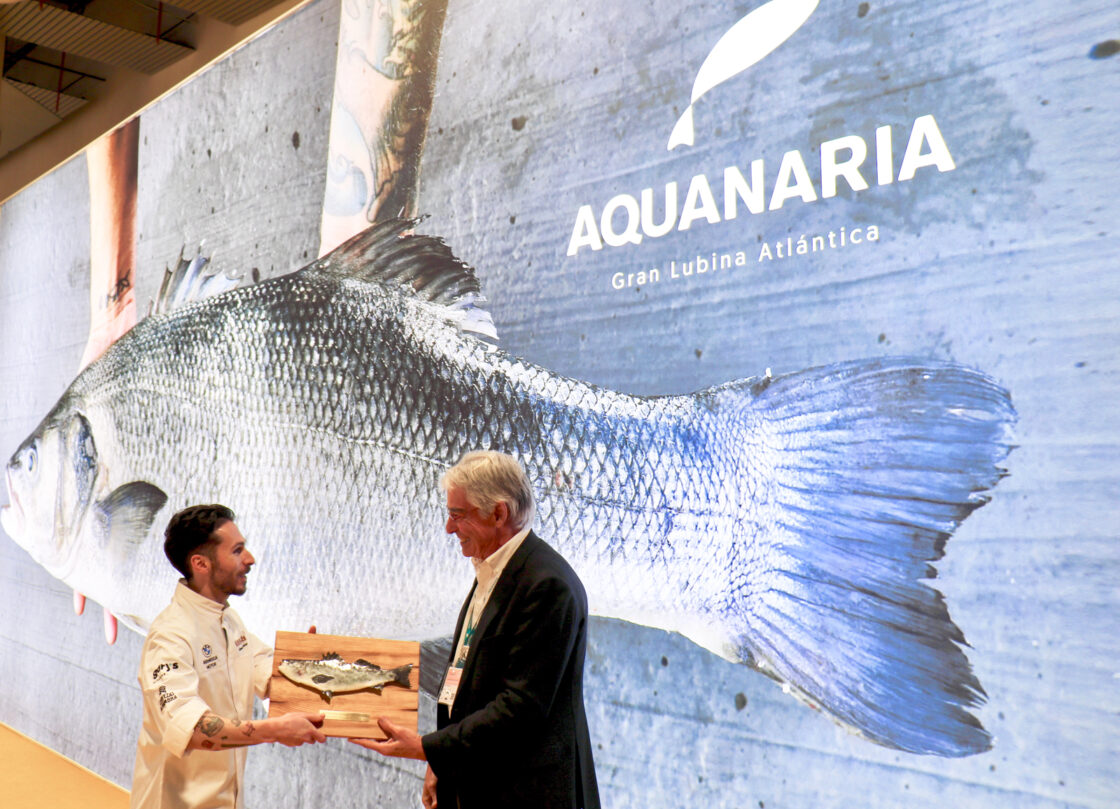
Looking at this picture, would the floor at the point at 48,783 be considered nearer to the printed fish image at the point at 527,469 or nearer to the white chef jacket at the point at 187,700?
the printed fish image at the point at 527,469

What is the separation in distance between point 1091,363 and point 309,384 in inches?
86.6

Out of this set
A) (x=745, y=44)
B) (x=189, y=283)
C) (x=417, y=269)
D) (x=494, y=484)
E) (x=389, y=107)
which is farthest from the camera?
(x=189, y=283)

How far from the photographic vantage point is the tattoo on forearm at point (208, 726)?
69.6 inches

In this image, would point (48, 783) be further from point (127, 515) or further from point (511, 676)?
point (511, 676)

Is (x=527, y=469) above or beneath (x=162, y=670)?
above

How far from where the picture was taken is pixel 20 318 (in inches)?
199

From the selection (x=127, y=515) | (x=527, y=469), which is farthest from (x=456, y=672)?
(x=127, y=515)

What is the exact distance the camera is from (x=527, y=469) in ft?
7.70

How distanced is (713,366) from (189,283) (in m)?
2.44

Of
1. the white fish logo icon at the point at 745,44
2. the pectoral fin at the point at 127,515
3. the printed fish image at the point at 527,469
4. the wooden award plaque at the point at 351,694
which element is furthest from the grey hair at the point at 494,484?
the pectoral fin at the point at 127,515

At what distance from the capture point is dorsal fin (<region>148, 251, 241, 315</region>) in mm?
3541

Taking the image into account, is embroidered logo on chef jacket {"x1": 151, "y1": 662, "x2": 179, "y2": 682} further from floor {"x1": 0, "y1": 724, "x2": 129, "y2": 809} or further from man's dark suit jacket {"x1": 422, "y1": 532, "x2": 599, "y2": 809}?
floor {"x1": 0, "y1": 724, "x2": 129, "y2": 809}

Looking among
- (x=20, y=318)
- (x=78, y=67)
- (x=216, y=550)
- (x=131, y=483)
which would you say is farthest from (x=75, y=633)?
(x=78, y=67)

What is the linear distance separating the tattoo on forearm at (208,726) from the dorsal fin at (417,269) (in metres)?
1.19
